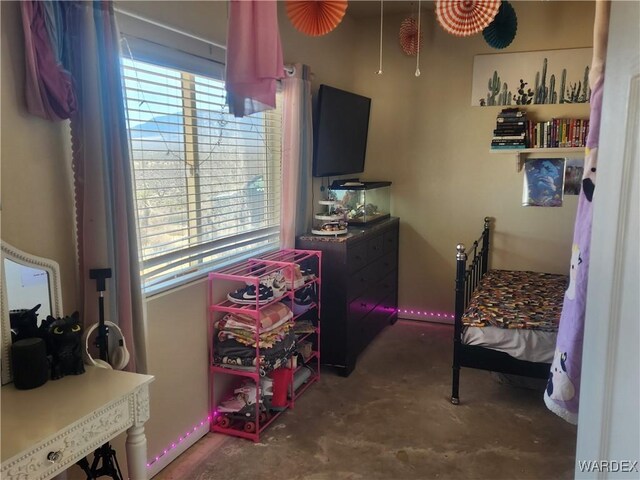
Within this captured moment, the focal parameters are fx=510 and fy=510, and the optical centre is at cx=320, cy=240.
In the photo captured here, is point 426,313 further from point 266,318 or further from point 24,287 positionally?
point 24,287

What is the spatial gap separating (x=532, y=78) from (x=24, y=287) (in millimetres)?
3795

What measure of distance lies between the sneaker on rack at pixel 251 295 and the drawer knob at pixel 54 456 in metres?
1.35

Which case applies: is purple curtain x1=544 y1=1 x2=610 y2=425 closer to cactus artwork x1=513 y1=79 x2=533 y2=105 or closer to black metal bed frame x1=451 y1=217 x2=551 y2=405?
black metal bed frame x1=451 y1=217 x2=551 y2=405

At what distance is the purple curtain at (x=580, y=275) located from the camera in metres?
1.53

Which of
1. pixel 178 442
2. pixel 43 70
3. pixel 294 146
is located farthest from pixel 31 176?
pixel 294 146

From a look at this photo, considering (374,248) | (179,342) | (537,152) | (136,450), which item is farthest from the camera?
(537,152)

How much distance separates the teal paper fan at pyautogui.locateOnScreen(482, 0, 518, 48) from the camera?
3313mm

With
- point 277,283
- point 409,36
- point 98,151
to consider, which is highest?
point 409,36

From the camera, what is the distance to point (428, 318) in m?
4.62

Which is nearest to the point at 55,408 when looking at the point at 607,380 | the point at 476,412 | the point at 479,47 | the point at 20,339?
the point at 20,339

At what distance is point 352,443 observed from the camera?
2.66 m

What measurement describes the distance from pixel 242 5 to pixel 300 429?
2.12 metres

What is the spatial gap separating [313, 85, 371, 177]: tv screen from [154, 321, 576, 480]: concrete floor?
1557 mm

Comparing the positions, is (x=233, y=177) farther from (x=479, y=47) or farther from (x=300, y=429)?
(x=479, y=47)
